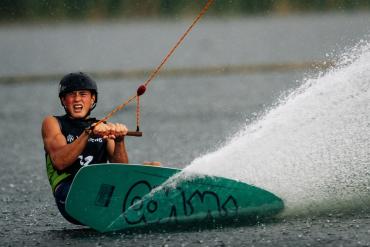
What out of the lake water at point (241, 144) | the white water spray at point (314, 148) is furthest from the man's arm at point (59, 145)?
the white water spray at point (314, 148)

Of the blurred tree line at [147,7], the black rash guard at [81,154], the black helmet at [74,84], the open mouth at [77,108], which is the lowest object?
the black rash guard at [81,154]

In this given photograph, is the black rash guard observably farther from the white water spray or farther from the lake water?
the white water spray

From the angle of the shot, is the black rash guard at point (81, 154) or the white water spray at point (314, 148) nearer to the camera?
the black rash guard at point (81, 154)

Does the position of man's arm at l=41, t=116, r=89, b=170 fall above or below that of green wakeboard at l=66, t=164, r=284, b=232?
above

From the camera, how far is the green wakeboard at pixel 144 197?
568cm

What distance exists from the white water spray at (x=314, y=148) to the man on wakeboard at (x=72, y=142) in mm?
615

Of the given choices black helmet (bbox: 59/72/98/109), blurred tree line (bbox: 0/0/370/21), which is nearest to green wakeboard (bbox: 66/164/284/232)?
black helmet (bbox: 59/72/98/109)

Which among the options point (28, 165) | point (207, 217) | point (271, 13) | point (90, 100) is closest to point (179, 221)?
point (207, 217)

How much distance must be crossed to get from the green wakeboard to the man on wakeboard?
152 millimetres

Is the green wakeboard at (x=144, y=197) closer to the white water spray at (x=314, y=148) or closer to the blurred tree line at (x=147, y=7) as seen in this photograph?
the white water spray at (x=314, y=148)

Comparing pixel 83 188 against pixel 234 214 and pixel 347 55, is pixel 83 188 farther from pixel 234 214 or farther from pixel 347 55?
pixel 347 55

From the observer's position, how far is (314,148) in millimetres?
6816

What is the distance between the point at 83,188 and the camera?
5723mm

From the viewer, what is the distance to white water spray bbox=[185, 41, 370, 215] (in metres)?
6.09
